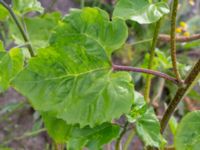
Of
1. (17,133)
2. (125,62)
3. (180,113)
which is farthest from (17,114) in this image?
(180,113)

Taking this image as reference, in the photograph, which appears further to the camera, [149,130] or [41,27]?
[41,27]

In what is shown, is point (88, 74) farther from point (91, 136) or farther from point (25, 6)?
point (25, 6)

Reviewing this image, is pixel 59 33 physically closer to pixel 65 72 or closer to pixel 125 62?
pixel 65 72

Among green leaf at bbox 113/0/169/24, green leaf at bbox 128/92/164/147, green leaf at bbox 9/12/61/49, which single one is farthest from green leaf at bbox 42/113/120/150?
green leaf at bbox 9/12/61/49

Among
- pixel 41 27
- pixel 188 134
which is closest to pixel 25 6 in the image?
pixel 41 27

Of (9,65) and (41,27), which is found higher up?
(9,65)

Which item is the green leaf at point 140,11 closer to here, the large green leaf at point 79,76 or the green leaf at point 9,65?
the large green leaf at point 79,76

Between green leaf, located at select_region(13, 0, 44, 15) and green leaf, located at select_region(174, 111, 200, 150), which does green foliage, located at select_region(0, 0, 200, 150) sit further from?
green leaf, located at select_region(13, 0, 44, 15)
